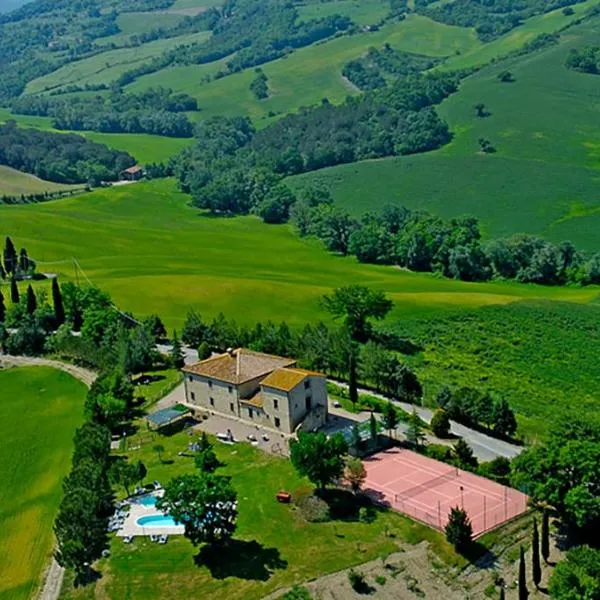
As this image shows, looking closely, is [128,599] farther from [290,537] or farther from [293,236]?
[293,236]

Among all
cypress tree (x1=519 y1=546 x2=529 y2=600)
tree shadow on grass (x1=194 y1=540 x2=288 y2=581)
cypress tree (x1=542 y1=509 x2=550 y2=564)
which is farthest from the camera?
tree shadow on grass (x1=194 y1=540 x2=288 y2=581)

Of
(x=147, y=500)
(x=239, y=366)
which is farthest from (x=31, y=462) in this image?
(x=239, y=366)

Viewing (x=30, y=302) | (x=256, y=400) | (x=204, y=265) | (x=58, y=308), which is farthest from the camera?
(x=204, y=265)

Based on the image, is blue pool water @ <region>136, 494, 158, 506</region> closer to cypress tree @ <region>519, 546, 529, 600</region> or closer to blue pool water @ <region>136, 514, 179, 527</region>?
blue pool water @ <region>136, 514, 179, 527</region>

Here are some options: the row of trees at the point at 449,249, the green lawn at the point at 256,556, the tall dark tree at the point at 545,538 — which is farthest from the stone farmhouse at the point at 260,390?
the row of trees at the point at 449,249

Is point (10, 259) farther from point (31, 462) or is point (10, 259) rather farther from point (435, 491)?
point (435, 491)

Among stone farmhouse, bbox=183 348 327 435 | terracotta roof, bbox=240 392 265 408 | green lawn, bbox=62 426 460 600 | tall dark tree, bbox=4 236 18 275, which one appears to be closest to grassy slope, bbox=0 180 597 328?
tall dark tree, bbox=4 236 18 275
